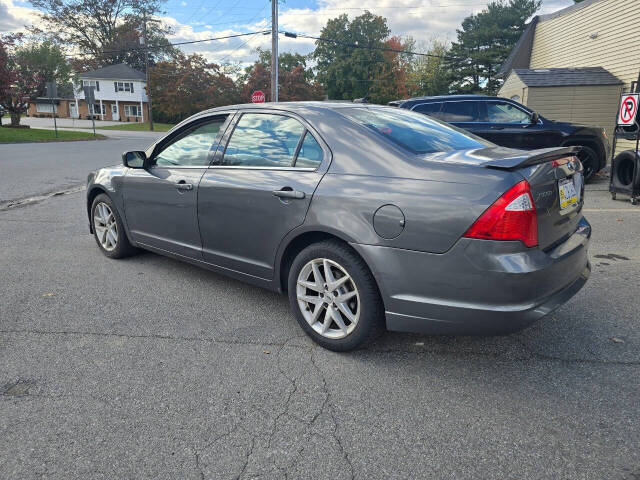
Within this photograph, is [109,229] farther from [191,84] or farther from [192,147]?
[191,84]

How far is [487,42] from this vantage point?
46.4 metres

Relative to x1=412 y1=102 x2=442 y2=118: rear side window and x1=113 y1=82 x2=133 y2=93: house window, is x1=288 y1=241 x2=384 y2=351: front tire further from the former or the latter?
x1=113 y1=82 x2=133 y2=93: house window

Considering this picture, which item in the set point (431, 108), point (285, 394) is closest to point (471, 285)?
point (285, 394)

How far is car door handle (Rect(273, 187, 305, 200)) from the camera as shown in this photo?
3131mm

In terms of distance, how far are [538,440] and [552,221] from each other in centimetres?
117

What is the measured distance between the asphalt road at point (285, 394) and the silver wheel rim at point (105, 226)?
3.24ft

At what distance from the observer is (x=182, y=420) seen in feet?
7.89

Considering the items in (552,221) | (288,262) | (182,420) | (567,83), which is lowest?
(182,420)

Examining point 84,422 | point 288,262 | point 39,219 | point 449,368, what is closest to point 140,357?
point 84,422

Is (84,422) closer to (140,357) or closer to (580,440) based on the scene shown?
(140,357)

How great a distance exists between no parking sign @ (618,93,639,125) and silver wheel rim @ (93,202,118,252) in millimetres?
8436

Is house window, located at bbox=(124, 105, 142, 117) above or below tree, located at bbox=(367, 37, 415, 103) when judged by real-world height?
below

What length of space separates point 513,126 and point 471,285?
8.50 metres

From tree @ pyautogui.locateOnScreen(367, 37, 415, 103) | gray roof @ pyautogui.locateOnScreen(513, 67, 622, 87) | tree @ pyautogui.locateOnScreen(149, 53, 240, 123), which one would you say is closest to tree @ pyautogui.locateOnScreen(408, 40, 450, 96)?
tree @ pyautogui.locateOnScreen(367, 37, 415, 103)
